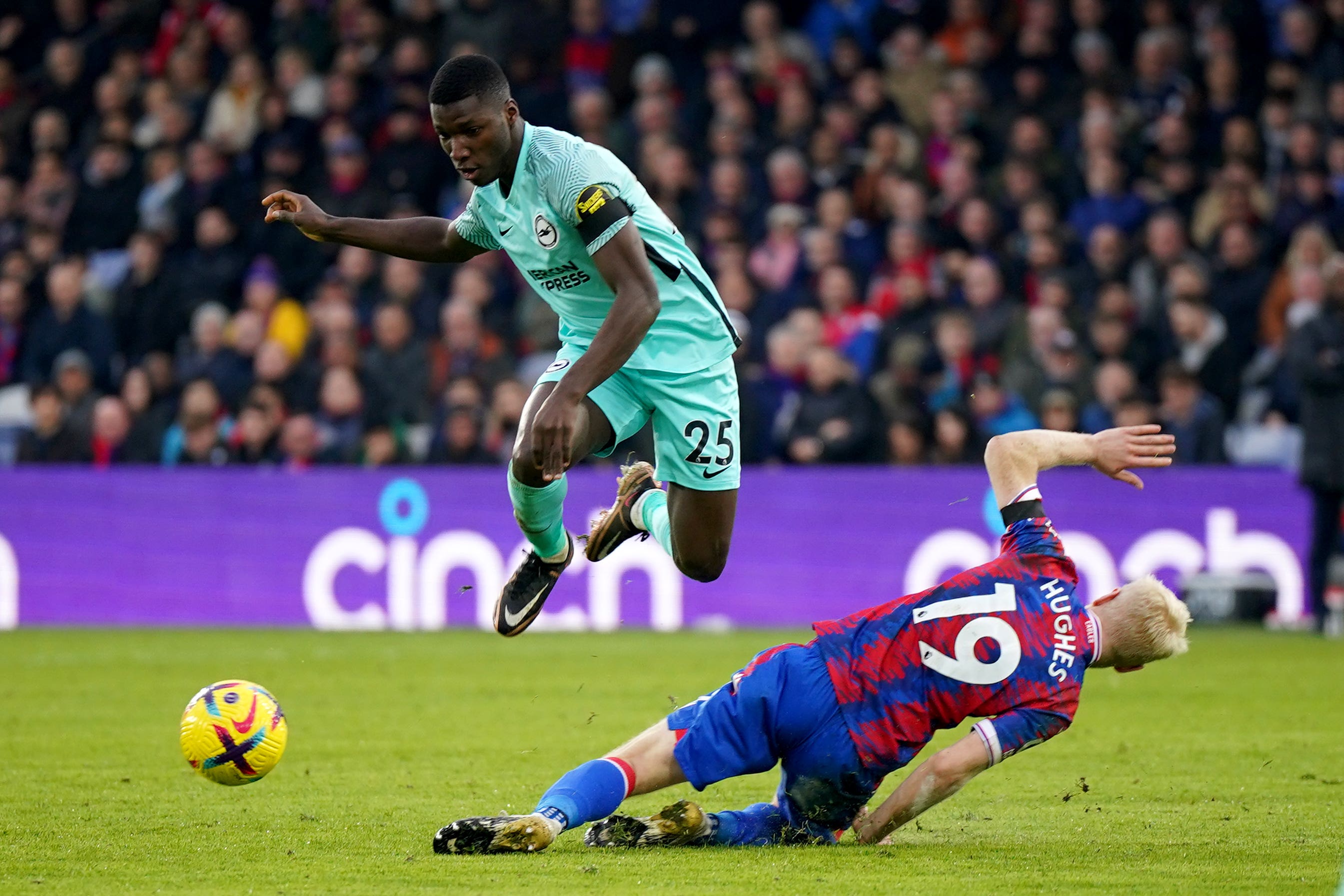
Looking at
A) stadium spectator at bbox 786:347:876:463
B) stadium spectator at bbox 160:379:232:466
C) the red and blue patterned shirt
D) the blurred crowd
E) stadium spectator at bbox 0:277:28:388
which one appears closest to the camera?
the red and blue patterned shirt

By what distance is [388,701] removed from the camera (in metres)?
9.37

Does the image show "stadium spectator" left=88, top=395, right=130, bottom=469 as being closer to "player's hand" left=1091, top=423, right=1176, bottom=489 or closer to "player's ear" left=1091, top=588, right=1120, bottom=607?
"player's hand" left=1091, top=423, right=1176, bottom=489

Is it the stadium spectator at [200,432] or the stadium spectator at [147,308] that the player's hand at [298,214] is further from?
the stadium spectator at [147,308]

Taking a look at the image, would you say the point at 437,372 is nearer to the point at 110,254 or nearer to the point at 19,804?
the point at 110,254

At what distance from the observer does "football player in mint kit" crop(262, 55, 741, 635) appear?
5738 mm

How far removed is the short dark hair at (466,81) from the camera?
577cm

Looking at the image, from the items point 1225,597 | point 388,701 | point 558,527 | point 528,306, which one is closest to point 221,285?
point 528,306

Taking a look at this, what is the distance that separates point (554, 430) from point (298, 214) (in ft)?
5.41

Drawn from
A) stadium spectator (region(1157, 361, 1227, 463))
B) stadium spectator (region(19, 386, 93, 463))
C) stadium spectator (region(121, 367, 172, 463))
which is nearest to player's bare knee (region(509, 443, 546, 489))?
stadium spectator (region(1157, 361, 1227, 463))

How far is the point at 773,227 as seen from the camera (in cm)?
1514

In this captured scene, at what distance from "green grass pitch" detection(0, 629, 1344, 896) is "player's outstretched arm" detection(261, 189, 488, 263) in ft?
6.43

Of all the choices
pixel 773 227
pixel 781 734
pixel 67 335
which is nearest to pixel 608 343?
pixel 781 734

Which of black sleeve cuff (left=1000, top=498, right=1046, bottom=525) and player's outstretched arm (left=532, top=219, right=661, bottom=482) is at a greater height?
player's outstretched arm (left=532, top=219, right=661, bottom=482)

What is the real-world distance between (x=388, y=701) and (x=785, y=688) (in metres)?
4.52
